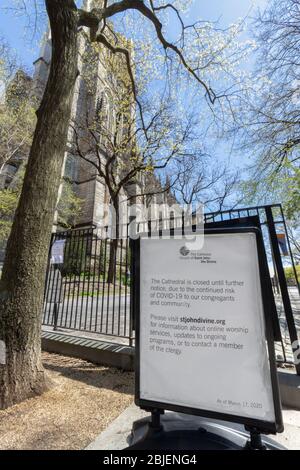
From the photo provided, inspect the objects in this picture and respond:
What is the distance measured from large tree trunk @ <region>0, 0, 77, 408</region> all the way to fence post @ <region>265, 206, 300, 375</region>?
3.06m

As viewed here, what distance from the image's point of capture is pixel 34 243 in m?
3.24

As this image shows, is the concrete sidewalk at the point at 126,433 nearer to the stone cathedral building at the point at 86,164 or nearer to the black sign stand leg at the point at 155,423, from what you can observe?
the black sign stand leg at the point at 155,423

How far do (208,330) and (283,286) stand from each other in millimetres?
2110

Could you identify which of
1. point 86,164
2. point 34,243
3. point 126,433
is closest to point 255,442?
point 126,433

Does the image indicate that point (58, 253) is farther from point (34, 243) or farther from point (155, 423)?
point (155, 423)

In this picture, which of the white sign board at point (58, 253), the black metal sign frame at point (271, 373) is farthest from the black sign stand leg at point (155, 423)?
the white sign board at point (58, 253)

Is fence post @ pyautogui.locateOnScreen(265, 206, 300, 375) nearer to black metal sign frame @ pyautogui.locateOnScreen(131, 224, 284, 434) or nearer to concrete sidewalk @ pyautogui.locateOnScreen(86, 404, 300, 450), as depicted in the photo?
concrete sidewalk @ pyautogui.locateOnScreen(86, 404, 300, 450)

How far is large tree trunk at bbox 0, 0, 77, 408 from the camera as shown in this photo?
3.00 meters

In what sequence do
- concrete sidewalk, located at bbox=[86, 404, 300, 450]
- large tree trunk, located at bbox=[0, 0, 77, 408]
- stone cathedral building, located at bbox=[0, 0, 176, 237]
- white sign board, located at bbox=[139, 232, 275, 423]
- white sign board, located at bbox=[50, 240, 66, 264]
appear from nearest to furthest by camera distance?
white sign board, located at bbox=[139, 232, 275, 423], concrete sidewalk, located at bbox=[86, 404, 300, 450], large tree trunk, located at bbox=[0, 0, 77, 408], white sign board, located at bbox=[50, 240, 66, 264], stone cathedral building, located at bbox=[0, 0, 176, 237]

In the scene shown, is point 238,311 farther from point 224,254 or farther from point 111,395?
point 111,395

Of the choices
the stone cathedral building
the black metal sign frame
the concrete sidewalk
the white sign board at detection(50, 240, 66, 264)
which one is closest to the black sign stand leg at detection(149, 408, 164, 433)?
the black metal sign frame

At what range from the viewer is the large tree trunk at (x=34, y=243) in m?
3.00

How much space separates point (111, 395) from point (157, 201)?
2886cm

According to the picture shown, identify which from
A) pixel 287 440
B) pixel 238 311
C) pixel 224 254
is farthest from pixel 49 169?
pixel 287 440
